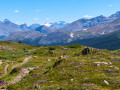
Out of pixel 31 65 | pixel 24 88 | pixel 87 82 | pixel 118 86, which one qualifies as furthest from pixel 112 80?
pixel 31 65

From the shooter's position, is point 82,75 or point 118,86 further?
point 82,75

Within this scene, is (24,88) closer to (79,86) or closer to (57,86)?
(57,86)

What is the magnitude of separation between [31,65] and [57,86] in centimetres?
2442

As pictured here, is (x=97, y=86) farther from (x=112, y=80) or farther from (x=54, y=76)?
(x=54, y=76)

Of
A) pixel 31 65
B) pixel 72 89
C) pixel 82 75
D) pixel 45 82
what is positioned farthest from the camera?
pixel 31 65

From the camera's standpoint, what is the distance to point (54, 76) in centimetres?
2039

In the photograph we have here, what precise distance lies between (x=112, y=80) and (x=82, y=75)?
4042mm

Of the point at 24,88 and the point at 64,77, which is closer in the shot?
the point at 24,88

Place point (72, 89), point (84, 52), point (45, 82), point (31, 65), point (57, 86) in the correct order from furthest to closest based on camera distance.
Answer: point (84, 52)
point (31, 65)
point (45, 82)
point (57, 86)
point (72, 89)

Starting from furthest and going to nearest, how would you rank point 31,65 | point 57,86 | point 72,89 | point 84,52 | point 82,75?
point 84,52 < point 31,65 < point 82,75 < point 57,86 < point 72,89

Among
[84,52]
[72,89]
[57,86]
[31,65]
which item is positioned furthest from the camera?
[84,52]

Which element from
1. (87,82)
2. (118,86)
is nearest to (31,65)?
(87,82)

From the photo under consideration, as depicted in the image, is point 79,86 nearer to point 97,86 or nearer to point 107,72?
point 97,86

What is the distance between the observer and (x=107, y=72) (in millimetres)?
20969
